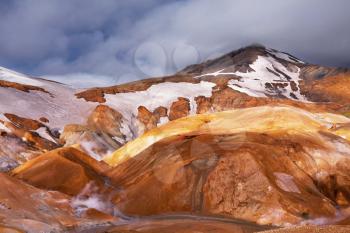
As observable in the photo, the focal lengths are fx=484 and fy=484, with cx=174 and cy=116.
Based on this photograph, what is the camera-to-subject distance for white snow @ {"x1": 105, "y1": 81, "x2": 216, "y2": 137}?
10107 cm

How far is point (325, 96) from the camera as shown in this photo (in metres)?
164

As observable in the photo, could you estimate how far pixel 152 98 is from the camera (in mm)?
116500

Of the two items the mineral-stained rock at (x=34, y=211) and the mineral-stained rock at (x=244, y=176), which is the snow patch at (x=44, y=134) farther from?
the mineral-stained rock at (x=34, y=211)

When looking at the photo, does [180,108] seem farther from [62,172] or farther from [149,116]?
[62,172]

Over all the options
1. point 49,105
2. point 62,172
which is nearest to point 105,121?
point 49,105

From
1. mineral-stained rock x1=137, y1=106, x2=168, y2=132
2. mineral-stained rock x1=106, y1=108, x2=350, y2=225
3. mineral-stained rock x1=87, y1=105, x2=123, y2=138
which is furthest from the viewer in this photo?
mineral-stained rock x1=137, y1=106, x2=168, y2=132

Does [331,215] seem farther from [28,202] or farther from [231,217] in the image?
[28,202]

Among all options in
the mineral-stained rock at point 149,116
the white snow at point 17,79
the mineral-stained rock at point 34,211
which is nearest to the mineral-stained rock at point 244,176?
the mineral-stained rock at point 34,211

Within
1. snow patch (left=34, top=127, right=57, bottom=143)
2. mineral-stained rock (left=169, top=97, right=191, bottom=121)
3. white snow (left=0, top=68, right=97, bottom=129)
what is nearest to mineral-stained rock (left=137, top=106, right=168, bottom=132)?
mineral-stained rock (left=169, top=97, right=191, bottom=121)

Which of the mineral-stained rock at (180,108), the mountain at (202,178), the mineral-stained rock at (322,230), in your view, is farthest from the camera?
the mineral-stained rock at (180,108)

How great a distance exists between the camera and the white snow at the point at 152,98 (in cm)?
10107

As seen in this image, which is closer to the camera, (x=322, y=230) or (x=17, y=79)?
(x=322, y=230)

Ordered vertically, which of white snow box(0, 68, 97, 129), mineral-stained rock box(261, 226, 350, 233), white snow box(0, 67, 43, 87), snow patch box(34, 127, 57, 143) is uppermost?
white snow box(0, 67, 43, 87)

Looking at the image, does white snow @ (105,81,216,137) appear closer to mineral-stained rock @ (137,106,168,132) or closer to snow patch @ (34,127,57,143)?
mineral-stained rock @ (137,106,168,132)
